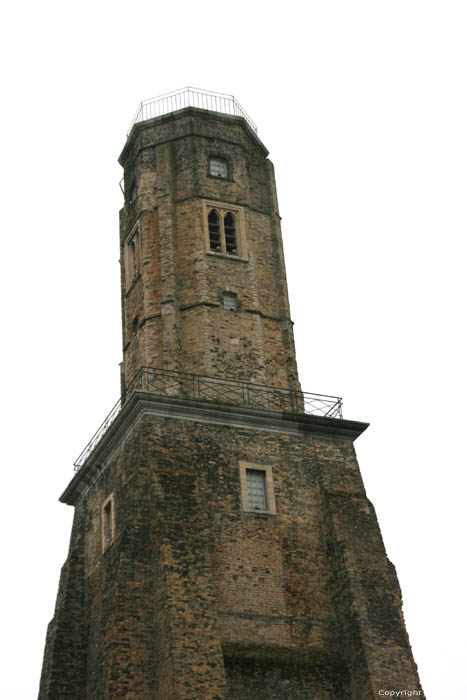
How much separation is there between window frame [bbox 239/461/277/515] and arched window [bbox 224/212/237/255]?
841 cm

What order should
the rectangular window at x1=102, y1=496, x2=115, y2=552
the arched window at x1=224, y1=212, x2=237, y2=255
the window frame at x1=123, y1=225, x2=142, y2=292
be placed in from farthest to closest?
the window frame at x1=123, y1=225, x2=142, y2=292 < the arched window at x1=224, y1=212, x2=237, y2=255 < the rectangular window at x1=102, y1=496, x2=115, y2=552

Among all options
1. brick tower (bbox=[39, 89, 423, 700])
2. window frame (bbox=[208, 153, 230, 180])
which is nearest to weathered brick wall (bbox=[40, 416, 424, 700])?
brick tower (bbox=[39, 89, 423, 700])

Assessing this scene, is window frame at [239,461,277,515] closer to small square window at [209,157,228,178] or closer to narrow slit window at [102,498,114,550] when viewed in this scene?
narrow slit window at [102,498,114,550]

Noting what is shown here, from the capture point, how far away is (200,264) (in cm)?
3284

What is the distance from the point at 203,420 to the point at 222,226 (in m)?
8.24

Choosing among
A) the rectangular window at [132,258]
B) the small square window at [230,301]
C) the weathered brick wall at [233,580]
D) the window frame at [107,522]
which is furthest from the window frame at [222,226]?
the window frame at [107,522]

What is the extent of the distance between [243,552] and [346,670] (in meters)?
4.19

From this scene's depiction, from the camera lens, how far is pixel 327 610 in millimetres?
27438

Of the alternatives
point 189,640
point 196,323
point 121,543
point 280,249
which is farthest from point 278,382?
point 189,640

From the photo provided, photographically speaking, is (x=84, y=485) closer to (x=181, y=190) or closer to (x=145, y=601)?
(x=145, y=601)

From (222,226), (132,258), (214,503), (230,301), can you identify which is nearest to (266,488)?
(214,503)

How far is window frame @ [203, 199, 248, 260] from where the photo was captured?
3353 centimetres

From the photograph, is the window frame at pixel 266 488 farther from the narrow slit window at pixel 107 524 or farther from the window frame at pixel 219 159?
the window frame at pixel 219 159

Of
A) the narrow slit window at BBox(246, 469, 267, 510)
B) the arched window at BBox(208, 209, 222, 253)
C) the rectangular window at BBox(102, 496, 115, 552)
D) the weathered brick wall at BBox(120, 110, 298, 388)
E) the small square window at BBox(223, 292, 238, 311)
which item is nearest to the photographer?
the narrow slit window at BBox(246, 469, 267, 510)
